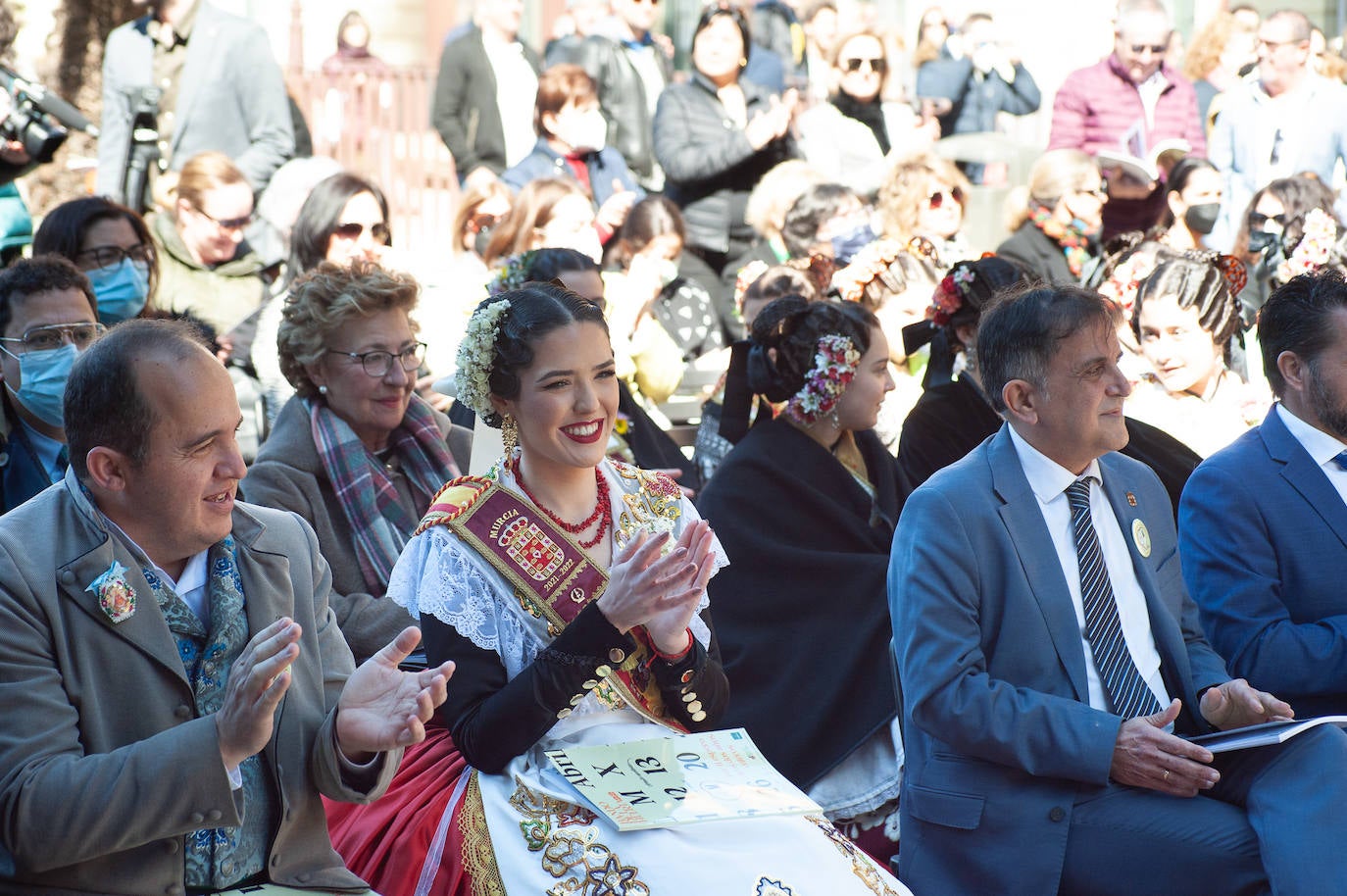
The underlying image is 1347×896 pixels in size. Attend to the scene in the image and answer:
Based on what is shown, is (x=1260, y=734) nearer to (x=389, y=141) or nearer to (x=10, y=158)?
(x=10, y=158)

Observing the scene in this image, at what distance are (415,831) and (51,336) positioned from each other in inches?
80.6

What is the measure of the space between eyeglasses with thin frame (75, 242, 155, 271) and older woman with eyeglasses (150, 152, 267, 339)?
1.25 meters

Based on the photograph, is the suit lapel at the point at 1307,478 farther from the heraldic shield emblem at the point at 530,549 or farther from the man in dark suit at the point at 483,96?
the man in dark suit at the point at 483,96

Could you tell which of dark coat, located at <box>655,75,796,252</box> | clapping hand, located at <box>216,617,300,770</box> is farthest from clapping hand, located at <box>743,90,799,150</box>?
clapping hand, located at <box>216,617,300,770</box>

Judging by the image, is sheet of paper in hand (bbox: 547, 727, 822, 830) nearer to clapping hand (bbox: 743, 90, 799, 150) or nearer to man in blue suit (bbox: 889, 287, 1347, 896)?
man in blue suit (bbox: 889, 287, 1347, 896)

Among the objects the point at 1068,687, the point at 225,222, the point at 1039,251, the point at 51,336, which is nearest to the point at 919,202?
the point at 1039,251

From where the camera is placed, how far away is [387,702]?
259cm

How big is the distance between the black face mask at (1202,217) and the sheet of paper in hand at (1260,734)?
662cm

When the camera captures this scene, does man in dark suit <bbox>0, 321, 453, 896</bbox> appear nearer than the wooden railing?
Yes

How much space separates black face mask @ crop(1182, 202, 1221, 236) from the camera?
30.2ft

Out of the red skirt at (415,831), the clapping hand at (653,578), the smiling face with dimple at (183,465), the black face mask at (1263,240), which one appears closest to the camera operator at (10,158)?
the red skirt at (415,831)

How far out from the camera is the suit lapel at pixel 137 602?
2469 millimetres

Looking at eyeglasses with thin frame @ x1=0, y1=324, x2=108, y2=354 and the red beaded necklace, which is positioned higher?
the red beaded necklace

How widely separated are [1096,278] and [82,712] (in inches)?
235
